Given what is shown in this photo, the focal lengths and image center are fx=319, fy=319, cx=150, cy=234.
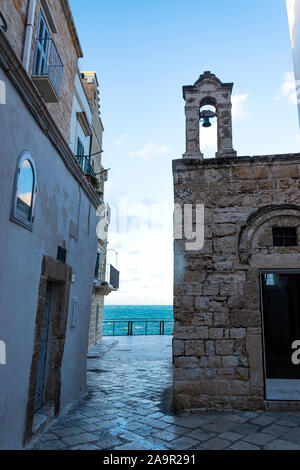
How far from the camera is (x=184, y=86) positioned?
6.41 meters

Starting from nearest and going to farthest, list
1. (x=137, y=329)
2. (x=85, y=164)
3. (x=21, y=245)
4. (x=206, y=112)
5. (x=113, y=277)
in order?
(x=21, y=245), (x=206, y=112), (x=85, y=164), (x=113, y=277), (x=137, y=329)

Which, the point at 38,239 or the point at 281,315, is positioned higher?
the point at 38,239

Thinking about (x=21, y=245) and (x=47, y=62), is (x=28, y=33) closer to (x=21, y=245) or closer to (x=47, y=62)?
(x=47, y=62)

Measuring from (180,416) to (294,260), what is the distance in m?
3.19

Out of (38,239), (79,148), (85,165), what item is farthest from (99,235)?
(38,239)

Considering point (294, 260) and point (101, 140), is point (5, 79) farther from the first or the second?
point (101, 140)

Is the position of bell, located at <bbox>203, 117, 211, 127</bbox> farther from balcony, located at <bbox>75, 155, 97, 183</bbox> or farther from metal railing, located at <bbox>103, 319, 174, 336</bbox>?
metal railing, located at <bbox>103, 319, 174, 336</bbox>

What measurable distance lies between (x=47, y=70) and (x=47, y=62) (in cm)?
21

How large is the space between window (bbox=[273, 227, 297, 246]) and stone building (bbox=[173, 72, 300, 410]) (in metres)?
0.02

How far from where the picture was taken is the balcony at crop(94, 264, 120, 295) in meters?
15.4

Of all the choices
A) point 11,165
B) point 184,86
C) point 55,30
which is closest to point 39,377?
point 11,165

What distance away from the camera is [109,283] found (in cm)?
1677

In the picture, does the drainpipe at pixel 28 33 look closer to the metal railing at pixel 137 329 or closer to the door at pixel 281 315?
the door at pixel 281 315
